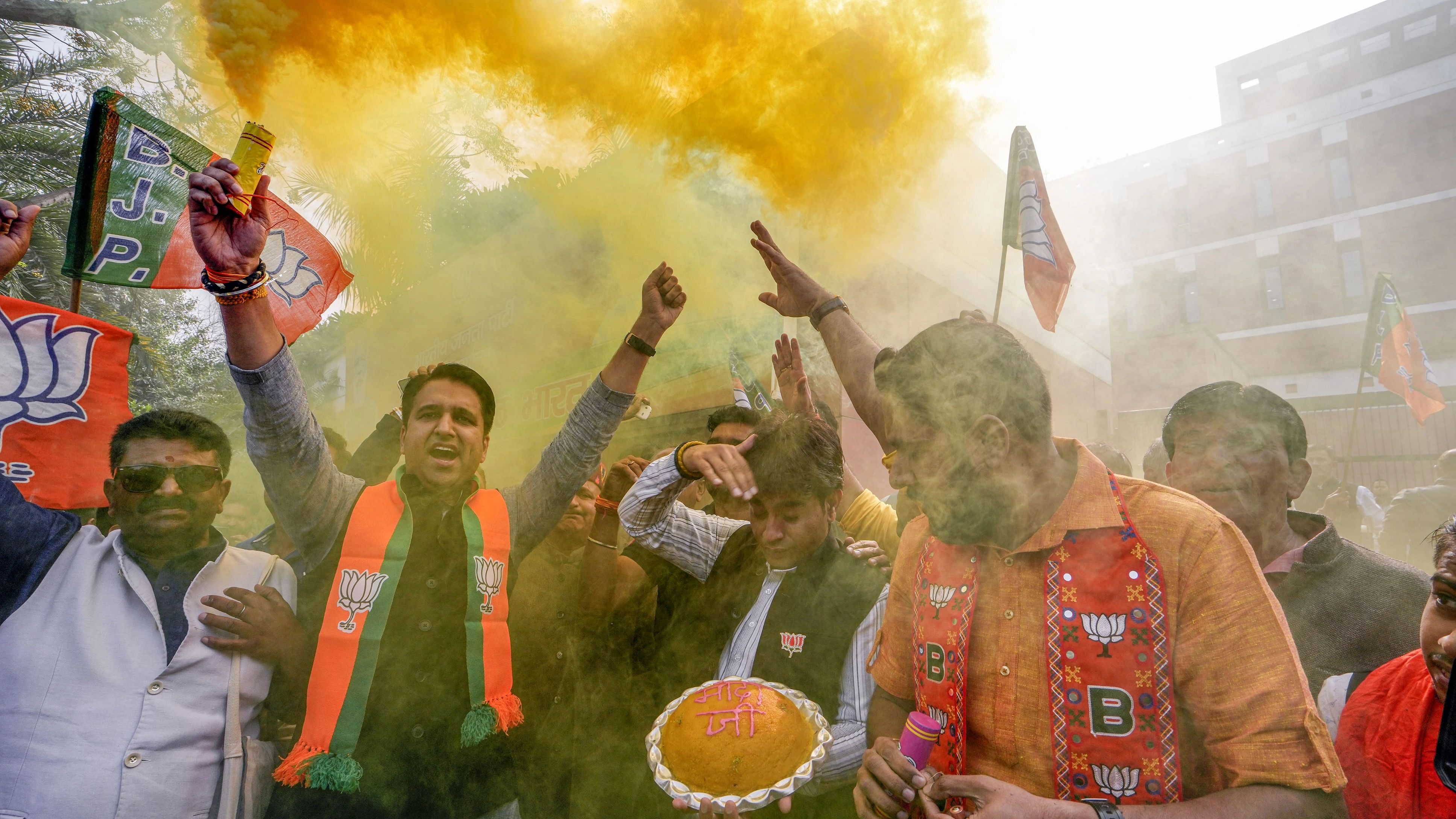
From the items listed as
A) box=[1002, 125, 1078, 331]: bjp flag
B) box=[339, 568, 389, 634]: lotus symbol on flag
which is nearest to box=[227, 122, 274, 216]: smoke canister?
box=[339, 568, 389, 634]: lotus symbol on flag

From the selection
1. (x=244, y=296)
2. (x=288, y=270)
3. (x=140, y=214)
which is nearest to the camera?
(x=244, y=296)

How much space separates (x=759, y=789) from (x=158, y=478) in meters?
2.21

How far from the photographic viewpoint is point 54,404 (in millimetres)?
3188

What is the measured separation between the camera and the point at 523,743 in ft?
8.61

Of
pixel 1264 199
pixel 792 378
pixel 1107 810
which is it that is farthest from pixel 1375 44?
pixel 1107 810

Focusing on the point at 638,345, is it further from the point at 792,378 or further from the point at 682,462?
the point at 792,378

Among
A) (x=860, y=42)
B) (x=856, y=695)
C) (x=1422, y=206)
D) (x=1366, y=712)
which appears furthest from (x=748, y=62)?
(x=1422, y=206)

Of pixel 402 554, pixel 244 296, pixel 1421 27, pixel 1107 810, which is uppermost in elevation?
pixel 1421 27

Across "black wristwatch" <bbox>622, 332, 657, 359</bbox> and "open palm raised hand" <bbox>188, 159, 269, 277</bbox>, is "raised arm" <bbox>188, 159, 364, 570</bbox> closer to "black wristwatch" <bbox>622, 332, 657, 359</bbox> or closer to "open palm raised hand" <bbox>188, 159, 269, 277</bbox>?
"open palm raised hand" <bbox>188, 159, 269, 277</bbox>

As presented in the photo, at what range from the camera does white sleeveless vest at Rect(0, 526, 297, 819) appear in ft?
6.44

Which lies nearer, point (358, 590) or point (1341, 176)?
point (358, 590)

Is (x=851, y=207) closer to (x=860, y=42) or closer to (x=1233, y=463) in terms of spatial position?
(x=860, y=42)

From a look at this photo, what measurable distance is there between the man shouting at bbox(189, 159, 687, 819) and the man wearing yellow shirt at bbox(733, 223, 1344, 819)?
131 cm

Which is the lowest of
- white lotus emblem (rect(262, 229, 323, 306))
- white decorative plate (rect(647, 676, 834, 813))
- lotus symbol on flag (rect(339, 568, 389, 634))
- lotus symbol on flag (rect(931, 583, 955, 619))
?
white decorative plate (rect(647, 676, 834, 813))
